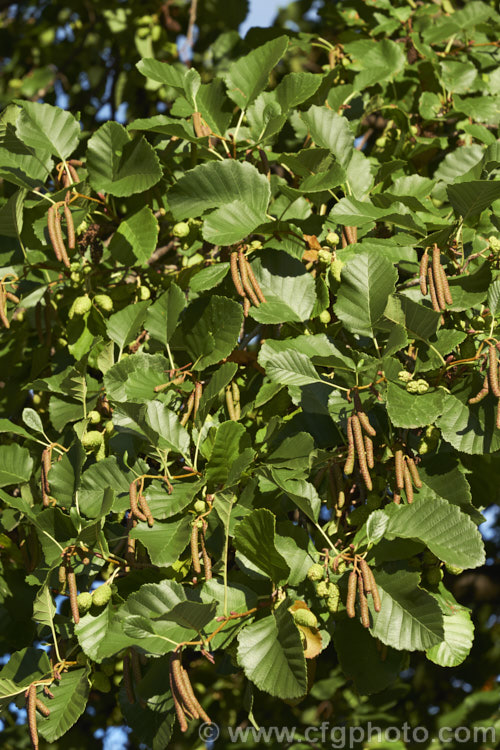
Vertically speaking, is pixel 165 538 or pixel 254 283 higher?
pixel 254 283

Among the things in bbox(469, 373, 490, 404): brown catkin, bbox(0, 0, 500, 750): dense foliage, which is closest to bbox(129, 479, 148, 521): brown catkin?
bbox(0, 0, 500, 750): dense foliage

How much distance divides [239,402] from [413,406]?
1.36ft

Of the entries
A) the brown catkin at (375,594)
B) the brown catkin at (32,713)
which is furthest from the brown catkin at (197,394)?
the brown catkin at (32,713)

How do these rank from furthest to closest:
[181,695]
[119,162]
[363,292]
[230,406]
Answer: [119,162] < [230,406] < [363,292] < [181,695]

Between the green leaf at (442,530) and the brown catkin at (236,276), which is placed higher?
the brown catkin at (236,276)

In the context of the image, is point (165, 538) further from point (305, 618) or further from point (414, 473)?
point (414, 473)

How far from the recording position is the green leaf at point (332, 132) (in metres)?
1.56

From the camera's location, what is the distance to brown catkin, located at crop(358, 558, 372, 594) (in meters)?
1.17

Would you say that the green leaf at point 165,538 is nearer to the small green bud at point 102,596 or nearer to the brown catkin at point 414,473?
the small green bud at point 102,596

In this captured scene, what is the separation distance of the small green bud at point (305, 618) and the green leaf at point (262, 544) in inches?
2.1

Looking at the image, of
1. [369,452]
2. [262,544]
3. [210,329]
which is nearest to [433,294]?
[369,452]

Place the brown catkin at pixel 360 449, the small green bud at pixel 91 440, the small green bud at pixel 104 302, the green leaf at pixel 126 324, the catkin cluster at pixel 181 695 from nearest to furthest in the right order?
the catkin cluster at pixel 181 695 < the brown catkin at pixel 360 449 < the small green bud at pixel 91 440 < the green leaf at pixel 126 324 < the small green bud at pixel 104 302

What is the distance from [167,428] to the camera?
1.32 meters

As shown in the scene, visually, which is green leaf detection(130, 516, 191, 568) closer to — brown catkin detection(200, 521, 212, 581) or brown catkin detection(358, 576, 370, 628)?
brown catkin detection(200, 521, 212, 581)
